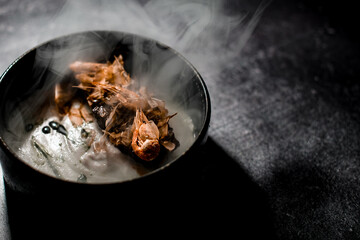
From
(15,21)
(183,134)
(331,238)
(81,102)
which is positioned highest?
(15,21)

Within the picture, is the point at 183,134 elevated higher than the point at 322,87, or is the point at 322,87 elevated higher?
the point at 183,134

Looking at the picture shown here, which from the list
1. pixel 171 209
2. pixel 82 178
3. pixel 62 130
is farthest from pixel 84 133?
pixel 171 209

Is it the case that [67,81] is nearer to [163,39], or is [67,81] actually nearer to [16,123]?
[16,123]

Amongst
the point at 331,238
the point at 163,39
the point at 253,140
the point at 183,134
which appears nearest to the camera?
the point at 331,238

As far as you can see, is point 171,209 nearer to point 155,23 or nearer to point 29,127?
point 29,127

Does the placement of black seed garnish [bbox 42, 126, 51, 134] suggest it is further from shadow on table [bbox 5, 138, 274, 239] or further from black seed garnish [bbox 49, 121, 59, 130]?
shadow on table [bbox 5, 138, 274, 239]

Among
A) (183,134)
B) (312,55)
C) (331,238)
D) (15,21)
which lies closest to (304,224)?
(331,238)

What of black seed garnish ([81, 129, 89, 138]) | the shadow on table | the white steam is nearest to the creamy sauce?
black seed garnish ([81, 129, 89, 138])
